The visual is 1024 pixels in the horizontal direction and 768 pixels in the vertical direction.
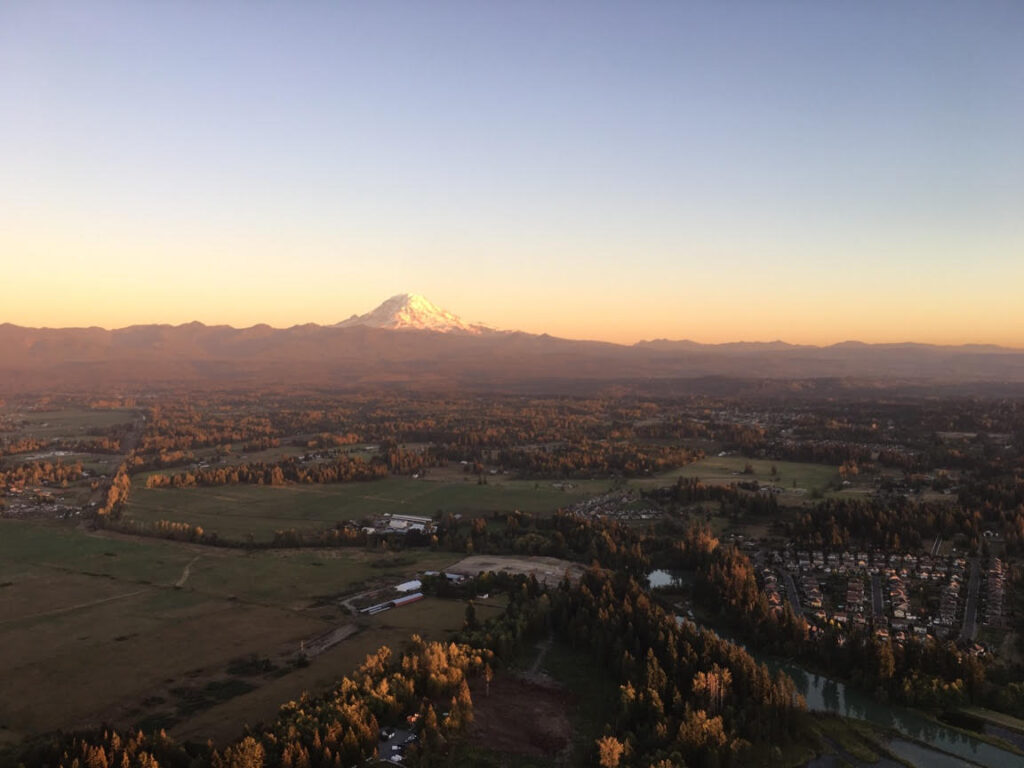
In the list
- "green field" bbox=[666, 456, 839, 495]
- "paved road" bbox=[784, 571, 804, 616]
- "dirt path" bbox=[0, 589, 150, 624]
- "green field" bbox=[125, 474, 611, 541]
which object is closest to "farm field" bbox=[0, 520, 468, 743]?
"dirt path" bbox=[0, 589, 150, 624]

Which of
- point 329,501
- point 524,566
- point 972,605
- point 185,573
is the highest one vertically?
point 972,605

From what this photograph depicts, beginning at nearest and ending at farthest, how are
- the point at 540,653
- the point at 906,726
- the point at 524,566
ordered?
the point at 906,726 → the point at 540,653 → the point at 524,566

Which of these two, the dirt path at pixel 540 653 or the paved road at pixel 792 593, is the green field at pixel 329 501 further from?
the dirt path at pixel 540 653

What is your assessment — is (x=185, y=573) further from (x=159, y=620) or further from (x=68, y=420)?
(x=68, y=420)

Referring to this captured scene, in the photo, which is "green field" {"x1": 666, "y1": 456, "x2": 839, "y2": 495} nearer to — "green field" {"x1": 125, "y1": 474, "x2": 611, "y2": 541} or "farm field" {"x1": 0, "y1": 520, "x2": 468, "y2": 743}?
"green field" {"x1": 125, "y1": 474, "x2": 611, "y2": 541}

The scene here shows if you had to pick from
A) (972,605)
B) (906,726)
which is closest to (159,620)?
(906,726)
